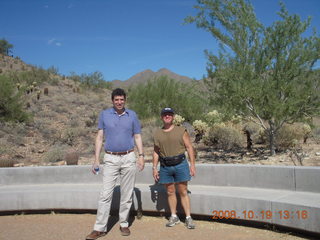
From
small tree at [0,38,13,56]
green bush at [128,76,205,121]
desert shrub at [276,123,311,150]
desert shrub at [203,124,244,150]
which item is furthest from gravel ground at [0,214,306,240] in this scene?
small tree at [0,38,13,56]

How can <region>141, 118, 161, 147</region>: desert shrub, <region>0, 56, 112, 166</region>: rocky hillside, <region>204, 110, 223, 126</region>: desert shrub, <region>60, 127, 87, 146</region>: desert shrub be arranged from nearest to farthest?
1. <region>0, 56, 112, 166</region>: rocky hillside
2. <region>204, 110, 223, 126</region>: desert shrub
3. <region>141, 118, 161, 147</region>: desert shrub
4. <region>60, 127, 87, 146</region>: desert shrub

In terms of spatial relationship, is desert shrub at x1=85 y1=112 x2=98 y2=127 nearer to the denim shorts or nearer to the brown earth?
the brown earth

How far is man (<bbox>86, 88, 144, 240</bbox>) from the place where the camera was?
15.6 feet

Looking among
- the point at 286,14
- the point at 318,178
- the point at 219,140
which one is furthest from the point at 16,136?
the point at 318,178

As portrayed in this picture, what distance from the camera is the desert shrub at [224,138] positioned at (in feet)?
42.8

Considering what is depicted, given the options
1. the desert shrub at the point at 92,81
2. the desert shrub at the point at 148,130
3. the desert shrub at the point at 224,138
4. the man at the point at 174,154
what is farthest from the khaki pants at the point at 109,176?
the desert shrub at the point at 92,81

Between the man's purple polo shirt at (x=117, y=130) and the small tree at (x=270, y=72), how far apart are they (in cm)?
561

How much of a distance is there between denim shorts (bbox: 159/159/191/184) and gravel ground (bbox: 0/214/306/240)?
72 centimetres

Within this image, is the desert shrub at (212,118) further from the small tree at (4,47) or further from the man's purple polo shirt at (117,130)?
the small tree at (4,47)

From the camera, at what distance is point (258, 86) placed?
9906mm

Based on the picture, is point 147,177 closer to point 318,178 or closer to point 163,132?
point 163,132

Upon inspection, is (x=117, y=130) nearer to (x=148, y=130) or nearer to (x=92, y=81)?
(x=148, y=130)

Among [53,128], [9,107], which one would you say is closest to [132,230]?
[9,107]

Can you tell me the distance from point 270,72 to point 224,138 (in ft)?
11.8
